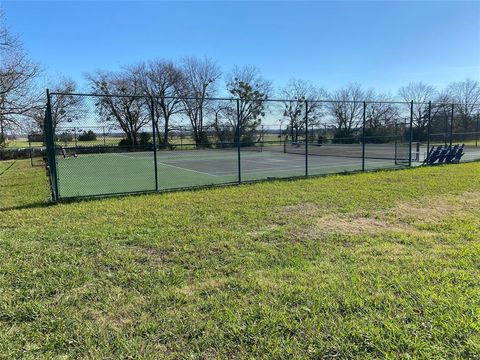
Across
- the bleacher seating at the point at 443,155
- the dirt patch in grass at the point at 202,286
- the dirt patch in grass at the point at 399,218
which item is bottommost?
the dirt patch in grass at the point at 202,286

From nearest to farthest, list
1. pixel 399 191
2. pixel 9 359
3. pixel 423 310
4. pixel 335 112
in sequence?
1. pixel 9 359
2. pixel 423 310
3. pixel 399 191
4. pixel 335 112

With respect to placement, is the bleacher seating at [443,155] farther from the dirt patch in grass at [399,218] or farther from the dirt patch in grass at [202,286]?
the dirt patch in grass at [202,286]

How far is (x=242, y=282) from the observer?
10.6 feet

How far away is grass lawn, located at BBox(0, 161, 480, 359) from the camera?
7.64 feet

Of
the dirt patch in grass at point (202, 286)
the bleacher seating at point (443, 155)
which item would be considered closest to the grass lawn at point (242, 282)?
the dirt patch in grass at point (202, 286)

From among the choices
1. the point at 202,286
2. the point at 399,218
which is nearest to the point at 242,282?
the point at 202,286

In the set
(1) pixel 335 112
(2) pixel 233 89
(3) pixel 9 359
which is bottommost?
(3) pixel 9 359

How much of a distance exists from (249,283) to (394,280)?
1.38 meters

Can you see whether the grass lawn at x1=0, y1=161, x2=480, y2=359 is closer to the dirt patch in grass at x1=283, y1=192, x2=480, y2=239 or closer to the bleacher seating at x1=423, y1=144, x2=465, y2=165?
the dirt patch in grass at x1=283, y1=192, x2=480, y2=239

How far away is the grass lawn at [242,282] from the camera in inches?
91.7

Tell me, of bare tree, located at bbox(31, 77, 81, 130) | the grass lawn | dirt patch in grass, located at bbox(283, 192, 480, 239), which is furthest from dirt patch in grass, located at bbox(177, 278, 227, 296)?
bare tree, located at bbox(31, 77, 81, 130)

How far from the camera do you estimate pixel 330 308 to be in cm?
274

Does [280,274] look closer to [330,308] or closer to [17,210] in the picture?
[330,308]

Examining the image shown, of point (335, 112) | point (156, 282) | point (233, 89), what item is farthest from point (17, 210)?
point (233, 89)
